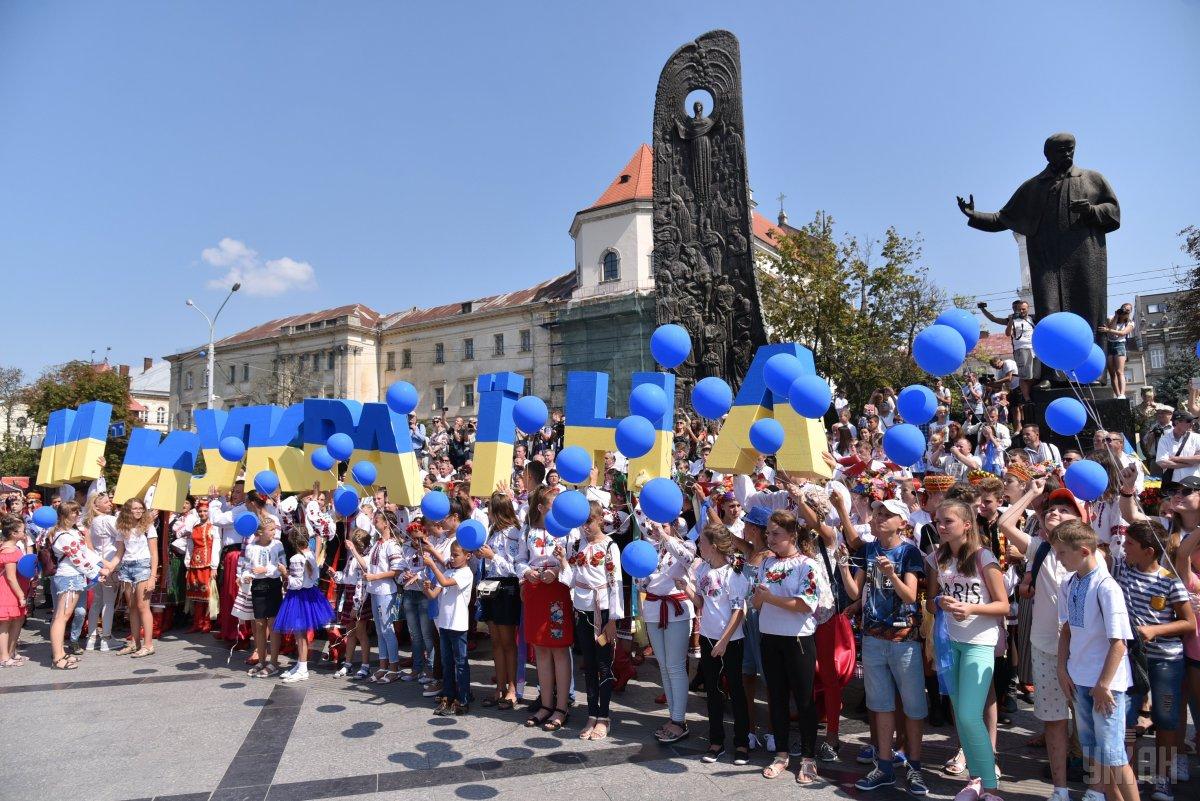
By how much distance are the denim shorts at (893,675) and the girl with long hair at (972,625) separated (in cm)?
23

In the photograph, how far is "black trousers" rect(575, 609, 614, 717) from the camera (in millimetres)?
5664

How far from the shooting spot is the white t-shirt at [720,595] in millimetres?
5129

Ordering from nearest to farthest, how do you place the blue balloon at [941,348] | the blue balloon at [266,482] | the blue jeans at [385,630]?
the blue balloon at [941,348]
the blue jeans at [385,630]
the blue balloon at [266,482]

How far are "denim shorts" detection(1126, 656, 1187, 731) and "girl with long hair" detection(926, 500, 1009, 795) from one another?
955 mm

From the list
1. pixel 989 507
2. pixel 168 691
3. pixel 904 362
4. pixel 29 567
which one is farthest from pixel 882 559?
pixel 904 362

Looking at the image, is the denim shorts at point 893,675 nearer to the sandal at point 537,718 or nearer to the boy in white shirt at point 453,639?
the sandal at point 537,718

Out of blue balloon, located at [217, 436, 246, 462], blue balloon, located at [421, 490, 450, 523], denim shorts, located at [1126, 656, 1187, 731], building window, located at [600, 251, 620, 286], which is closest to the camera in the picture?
denim shorts, located at [1126, 656, 1187, 731]

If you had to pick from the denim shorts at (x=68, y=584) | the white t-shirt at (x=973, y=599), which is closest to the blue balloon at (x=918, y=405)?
the white t-shirt at (x=973, y=599)

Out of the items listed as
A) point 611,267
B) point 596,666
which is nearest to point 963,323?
point 596,666

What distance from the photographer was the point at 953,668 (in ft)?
14.1

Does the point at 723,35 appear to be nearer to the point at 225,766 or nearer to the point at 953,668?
the point at 953,668

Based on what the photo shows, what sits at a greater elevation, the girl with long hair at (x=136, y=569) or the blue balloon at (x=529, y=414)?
the blue balloon at (x=529, y=414)

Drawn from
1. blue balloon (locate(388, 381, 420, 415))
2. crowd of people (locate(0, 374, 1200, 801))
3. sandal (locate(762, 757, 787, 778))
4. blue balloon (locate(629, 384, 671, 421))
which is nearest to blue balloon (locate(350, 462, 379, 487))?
crowd of people (locate(0, 374, 1200, 801))

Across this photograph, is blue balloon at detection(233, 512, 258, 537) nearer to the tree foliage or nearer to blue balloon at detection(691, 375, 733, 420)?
blue balloon at detection(691, 375, 733, 420)
